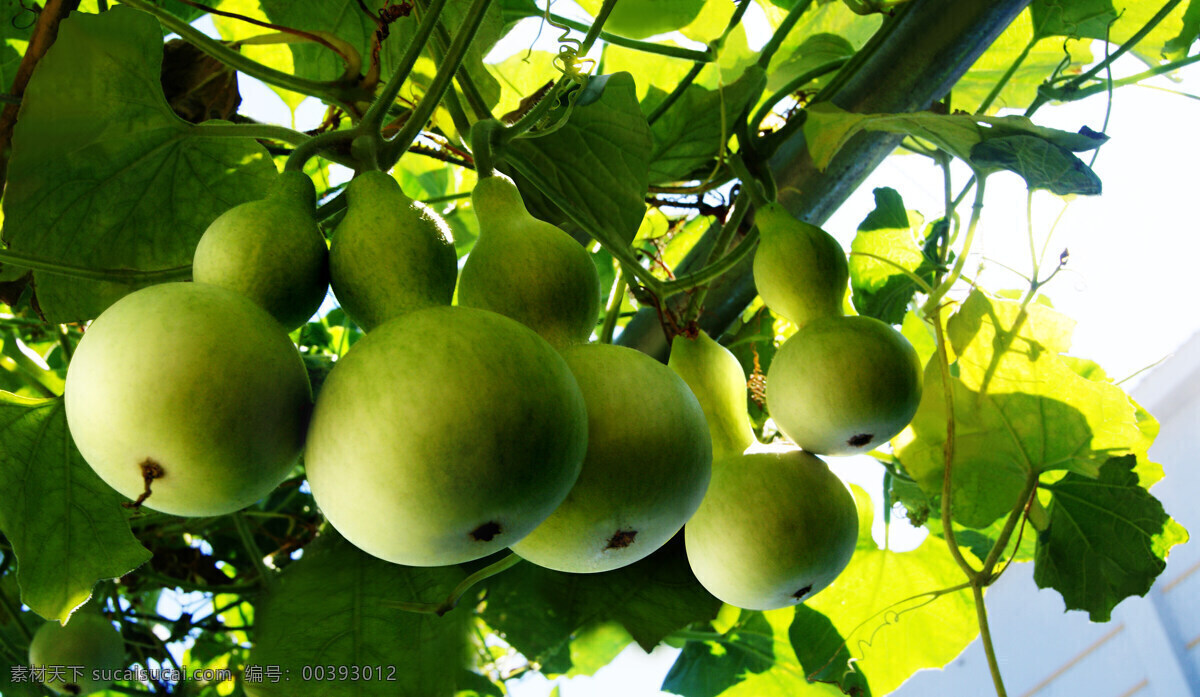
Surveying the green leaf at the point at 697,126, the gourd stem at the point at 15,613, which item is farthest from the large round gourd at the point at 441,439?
the gourd stem at the point at 15,613

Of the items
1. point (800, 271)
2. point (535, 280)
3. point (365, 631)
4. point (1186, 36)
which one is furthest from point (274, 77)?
point (1186, 36)

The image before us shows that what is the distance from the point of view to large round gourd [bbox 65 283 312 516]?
9.7 inches

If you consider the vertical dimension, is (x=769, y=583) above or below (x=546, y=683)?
above

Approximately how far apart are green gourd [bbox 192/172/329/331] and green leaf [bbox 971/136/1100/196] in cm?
34

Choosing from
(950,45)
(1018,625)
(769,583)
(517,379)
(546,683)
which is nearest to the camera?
(517,379)

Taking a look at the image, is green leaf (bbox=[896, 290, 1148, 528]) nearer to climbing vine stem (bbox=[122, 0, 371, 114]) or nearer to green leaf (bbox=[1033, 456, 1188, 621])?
green leaf (bbox=[1033, 456, 1188, 621])

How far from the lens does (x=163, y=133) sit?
1.39 ft

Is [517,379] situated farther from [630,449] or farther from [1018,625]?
[1018,625]

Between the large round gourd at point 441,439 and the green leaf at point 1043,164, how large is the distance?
29 cm

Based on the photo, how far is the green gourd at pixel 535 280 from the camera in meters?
0.35

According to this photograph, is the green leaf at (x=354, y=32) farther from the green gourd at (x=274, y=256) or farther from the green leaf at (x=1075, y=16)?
the green leaf at (x=1075, y=16)

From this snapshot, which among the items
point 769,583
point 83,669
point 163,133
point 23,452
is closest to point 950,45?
point 769,583

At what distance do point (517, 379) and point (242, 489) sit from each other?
0.32 feet

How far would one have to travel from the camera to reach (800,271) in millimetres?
457
